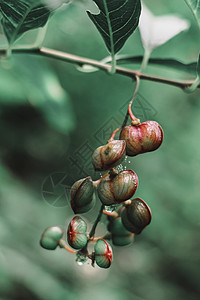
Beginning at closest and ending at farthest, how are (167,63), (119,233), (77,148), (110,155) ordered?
1. (110,155)
2. (119,233)
3. (167,63)
4. (77,148)

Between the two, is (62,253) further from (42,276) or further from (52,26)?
(52,26)

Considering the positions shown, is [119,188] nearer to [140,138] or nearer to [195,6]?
[140,138]

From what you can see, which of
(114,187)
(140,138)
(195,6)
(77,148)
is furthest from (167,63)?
(77,148)

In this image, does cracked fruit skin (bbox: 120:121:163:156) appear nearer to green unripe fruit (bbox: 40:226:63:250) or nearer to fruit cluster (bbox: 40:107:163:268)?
fruit cluster (bbox: 40:107:163:268)

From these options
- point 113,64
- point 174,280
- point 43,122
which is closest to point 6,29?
point 113,64

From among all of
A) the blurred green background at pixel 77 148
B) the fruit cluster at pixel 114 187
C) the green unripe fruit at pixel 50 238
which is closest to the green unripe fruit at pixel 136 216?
the fruit cluster at pixel 114 187
